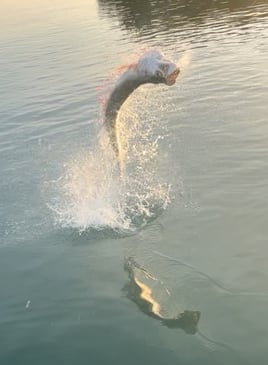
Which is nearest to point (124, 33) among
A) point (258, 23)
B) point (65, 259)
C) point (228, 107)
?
Result: point (258, 23)

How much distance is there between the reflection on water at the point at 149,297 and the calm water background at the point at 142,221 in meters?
0.16

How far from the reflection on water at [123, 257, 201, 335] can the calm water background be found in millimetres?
157

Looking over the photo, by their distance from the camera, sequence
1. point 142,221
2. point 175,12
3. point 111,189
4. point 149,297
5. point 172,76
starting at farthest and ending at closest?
point 175,12 < point 111,189 < point 142,221 < point 149,297 < point 172,76

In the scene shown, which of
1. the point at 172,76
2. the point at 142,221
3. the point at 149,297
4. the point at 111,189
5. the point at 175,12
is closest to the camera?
the point at 172,76

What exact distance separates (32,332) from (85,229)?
3.57m

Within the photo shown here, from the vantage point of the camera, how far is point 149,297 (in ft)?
35.4

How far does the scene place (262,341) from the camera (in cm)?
920

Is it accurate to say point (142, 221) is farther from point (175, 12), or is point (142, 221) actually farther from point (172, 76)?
point (175, 12)

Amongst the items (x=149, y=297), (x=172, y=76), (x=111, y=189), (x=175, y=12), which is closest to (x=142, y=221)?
(x=111, y=189)

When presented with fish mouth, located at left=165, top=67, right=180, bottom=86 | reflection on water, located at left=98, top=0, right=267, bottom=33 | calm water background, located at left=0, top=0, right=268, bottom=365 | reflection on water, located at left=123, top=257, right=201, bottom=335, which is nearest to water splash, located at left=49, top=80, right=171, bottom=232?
calm water background, located at left=0, top=0, right=268, bottom=365

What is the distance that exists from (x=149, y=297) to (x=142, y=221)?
281cm

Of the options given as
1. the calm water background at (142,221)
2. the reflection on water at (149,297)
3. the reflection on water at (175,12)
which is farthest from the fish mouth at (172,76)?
the reflection on water at (175,12)

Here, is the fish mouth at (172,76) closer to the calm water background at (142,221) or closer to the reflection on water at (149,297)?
the calm water background at (142,221)

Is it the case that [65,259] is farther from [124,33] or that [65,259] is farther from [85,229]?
[124,33]
